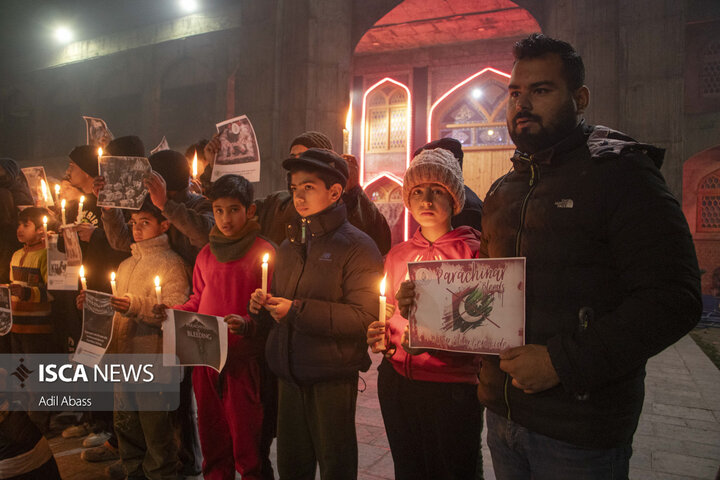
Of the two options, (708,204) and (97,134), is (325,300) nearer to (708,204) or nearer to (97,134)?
(97,134)

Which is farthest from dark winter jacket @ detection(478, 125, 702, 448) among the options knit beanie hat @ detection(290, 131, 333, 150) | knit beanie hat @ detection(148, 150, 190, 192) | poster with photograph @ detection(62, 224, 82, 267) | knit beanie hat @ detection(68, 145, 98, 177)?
knit beanie hat @ detection(68, 145, 98, 177)

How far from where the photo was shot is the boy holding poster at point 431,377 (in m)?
2.14

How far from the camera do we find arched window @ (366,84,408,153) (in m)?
17.1

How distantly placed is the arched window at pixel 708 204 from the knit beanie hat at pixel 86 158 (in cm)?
1733

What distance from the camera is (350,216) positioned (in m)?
3.34

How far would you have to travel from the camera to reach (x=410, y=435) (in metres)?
2.24

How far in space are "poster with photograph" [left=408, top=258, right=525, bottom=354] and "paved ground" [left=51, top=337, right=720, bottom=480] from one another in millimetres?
2161

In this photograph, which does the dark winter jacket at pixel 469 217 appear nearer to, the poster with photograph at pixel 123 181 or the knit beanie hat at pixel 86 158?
the poster with photograph at pixel 123 181

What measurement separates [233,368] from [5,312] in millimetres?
2524

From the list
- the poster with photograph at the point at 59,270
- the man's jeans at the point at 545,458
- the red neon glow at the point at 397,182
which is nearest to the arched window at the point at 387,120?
the red neon glow at the point at 397,182

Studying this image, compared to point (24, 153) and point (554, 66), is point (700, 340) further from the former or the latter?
point (24, 153)

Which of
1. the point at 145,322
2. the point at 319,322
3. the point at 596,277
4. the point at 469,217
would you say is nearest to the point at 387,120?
the point at 469,217

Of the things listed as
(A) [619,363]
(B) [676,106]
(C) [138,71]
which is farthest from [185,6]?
(A) [619,363]

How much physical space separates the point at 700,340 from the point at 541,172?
10.1m
